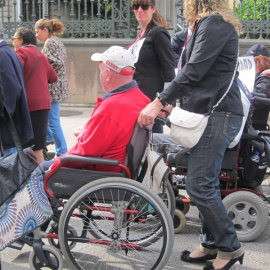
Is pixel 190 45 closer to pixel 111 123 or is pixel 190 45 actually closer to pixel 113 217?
pixel 111 123

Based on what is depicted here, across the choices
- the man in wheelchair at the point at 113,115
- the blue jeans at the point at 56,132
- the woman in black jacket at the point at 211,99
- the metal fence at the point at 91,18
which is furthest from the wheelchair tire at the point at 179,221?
the metal fence at the point at 91,18

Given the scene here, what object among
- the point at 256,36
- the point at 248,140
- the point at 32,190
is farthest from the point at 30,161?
the point at 256,36

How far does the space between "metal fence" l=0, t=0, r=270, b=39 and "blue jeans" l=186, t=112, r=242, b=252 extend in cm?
765

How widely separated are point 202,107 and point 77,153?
845 millimetres

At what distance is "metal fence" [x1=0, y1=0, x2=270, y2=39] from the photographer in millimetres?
10766

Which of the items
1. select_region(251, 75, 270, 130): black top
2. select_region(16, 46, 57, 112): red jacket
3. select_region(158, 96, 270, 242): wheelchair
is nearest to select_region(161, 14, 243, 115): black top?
select_region(158, 96, 270, 242): wheelchair

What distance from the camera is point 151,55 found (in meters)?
Answer: 5.14

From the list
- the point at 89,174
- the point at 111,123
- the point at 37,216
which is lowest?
the point at 37,216

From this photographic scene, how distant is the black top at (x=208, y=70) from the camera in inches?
132

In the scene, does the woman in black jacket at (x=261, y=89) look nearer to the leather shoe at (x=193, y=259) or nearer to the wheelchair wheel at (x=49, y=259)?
the leather shoe at (x=193, y=259)

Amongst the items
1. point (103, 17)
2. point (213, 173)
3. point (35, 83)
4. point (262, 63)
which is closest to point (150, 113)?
point (213, 173)

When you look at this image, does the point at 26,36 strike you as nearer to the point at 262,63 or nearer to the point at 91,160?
the point at 262,63

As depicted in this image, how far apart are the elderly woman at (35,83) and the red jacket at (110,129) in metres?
2.20

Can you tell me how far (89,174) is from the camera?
3494 millimetres
